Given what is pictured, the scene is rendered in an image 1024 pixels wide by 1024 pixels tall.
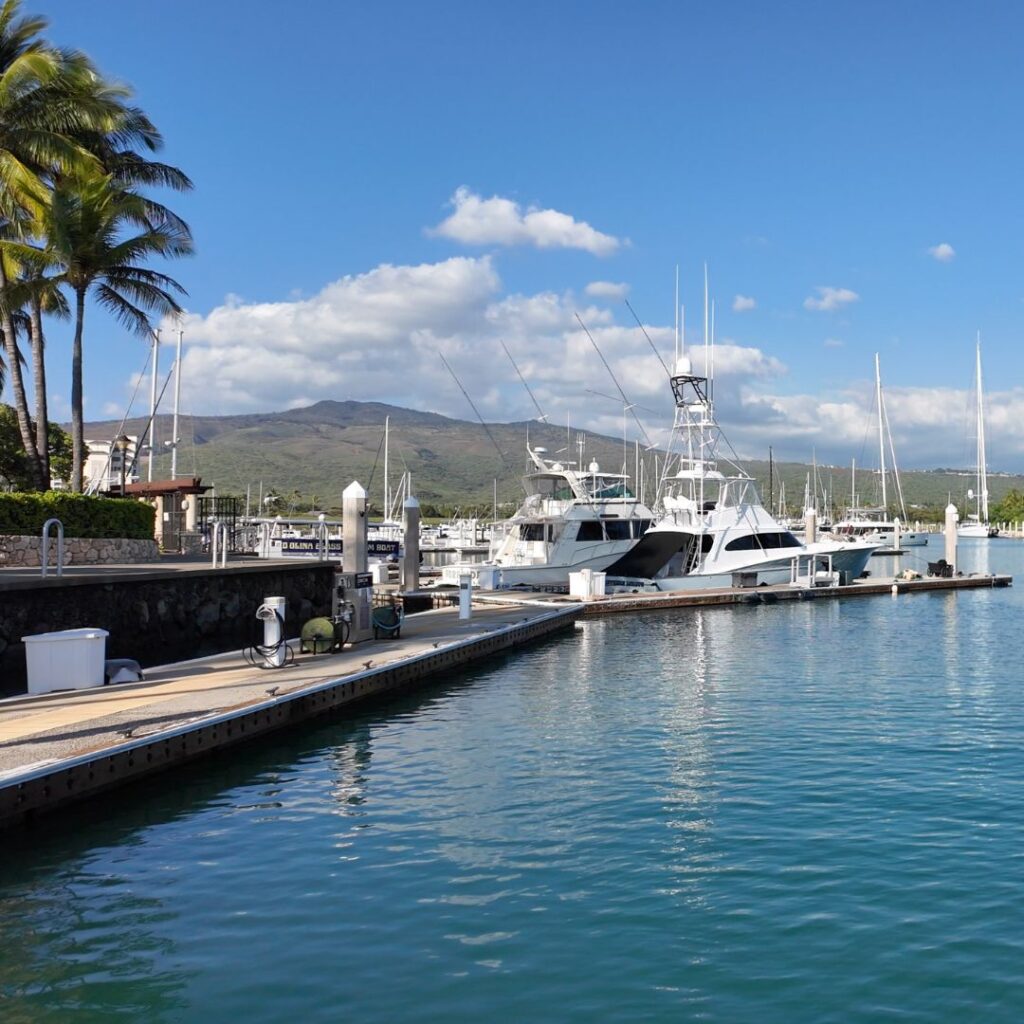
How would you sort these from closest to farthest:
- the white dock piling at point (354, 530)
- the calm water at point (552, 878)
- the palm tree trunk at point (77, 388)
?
the calm water at point (552, 878) → the white dock piling at point (354, 530) → the palm tree trunk at point (77, 388)

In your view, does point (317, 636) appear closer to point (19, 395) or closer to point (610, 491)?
point (19, 395)

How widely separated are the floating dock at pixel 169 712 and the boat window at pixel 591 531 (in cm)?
2190

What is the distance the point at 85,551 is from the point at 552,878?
1936cm

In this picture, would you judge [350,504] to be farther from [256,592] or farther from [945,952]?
[945,952]

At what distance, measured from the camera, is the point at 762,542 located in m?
46.1

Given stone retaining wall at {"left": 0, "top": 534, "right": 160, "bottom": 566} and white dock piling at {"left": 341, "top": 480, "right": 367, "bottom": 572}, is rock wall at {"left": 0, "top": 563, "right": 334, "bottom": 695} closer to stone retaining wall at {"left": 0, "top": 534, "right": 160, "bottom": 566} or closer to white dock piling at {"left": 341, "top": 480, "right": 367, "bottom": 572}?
white dock piling at {"left": 341, "top": 480, "right": 367, "bottom": 572}

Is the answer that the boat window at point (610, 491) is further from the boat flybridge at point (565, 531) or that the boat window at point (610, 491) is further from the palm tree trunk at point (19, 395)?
the palm tree trunk at point (19, 395)

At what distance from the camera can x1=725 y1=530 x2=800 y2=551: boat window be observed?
45.4m

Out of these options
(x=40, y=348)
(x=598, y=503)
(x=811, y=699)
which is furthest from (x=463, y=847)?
(x=598, y=503)

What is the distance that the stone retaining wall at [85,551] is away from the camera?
2323cm

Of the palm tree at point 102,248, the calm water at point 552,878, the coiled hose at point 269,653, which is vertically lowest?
the calm water at point 552,878


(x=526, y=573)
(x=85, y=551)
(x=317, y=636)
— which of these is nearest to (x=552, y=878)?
(x=317, y=636)

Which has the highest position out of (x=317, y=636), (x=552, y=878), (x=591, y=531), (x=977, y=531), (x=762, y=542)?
(x=977, y=531)

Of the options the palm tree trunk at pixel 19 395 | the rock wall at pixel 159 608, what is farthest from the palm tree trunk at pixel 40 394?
the rock wall at pixel 159 608
